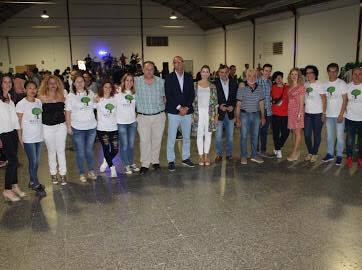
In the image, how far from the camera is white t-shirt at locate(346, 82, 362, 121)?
471 cm

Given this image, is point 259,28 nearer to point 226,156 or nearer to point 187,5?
point 187,5

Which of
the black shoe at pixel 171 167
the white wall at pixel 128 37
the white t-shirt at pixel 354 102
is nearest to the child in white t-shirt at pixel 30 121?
the black shoe at pixel 171 167

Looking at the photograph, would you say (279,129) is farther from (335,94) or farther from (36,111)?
(36,111)

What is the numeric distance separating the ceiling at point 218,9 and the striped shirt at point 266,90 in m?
7.14

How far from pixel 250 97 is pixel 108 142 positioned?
82.7 inches

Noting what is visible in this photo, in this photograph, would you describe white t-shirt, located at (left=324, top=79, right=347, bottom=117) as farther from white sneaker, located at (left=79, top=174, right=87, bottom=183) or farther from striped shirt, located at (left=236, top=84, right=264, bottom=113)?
white sneaker, located at (left=79, top=174, right=87, bottom=183)

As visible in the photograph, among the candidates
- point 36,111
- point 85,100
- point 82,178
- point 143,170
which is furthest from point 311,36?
point 36,111

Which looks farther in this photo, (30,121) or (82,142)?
(82,142)

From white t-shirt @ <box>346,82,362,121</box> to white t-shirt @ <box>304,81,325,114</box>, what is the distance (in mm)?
356

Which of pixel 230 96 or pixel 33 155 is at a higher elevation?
pixel 230 96

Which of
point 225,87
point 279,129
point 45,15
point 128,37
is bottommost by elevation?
point 279,129

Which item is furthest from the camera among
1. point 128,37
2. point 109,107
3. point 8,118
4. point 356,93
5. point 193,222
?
point 128,37

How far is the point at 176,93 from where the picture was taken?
4.74m

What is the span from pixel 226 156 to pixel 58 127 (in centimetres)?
261
